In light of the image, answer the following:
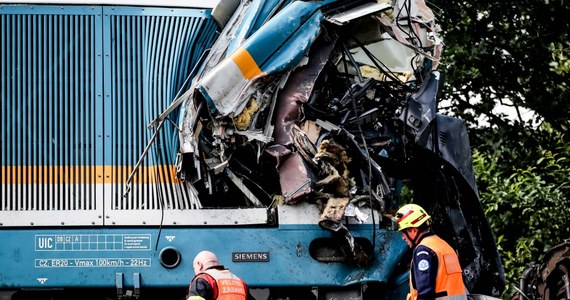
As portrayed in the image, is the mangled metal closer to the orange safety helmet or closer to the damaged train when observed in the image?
the damaged train

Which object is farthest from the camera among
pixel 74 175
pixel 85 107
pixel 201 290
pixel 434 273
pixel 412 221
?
pixel 85 107

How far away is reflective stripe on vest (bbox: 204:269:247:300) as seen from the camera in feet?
29.7

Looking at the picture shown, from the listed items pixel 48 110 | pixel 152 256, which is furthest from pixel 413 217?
pixel 48 110

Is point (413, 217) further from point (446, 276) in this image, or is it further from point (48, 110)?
point (48, 110)

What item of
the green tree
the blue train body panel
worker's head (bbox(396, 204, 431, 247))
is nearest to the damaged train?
the blue train body panel

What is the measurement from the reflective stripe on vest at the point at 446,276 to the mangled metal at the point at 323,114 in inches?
35.5

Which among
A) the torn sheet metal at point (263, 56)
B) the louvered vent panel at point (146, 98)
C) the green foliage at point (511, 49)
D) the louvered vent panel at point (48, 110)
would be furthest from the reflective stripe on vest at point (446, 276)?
the green foliage at point (511, 49)

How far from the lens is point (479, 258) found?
11.0 meters

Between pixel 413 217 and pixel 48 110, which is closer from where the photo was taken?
pixel 413 217

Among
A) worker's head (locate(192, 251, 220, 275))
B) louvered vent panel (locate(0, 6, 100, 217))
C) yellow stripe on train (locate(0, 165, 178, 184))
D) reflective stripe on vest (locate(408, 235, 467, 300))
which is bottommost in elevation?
reflective stripe on vest (locate(408, 235, 467, 300))

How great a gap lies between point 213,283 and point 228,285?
0.11 metres

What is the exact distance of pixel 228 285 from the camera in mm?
9094

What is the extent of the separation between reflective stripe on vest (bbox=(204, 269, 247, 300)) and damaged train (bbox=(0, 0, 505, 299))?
83 centimetres

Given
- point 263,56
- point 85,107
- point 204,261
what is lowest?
point 204,261
